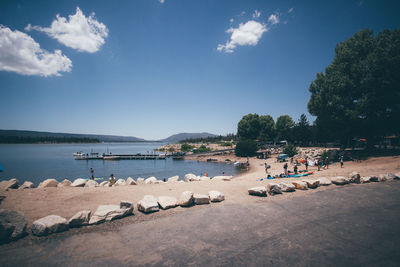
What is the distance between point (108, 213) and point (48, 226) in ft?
5.55

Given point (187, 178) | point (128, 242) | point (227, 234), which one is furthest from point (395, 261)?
point (187, 178)

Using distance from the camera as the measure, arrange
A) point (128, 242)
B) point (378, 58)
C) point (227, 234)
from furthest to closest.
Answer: point (378, 58) < point (227, 234) < point (128, 242)

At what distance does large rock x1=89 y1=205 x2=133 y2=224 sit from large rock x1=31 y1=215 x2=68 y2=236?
0.80 m

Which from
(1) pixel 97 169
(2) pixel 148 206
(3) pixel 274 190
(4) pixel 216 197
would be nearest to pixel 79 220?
(2) pixel 148 206

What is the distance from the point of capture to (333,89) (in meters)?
25.2

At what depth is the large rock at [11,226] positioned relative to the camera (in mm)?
4820

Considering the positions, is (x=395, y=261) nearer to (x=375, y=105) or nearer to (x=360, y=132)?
(x=375, y=105)

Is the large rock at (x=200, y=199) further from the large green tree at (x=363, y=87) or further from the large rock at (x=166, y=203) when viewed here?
the large green tree at (x=363, y=87)

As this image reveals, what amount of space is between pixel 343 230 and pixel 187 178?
46.4 ft

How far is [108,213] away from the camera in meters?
6.46

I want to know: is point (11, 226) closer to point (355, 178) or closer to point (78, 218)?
point (78, 218)

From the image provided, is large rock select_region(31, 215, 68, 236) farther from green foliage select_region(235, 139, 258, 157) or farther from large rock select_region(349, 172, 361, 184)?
green foliage select_region(235, 139, 258, 157)

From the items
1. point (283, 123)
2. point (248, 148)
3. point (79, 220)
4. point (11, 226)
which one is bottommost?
point (248, 148)

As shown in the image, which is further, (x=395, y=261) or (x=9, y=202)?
(x=9, y=202)
